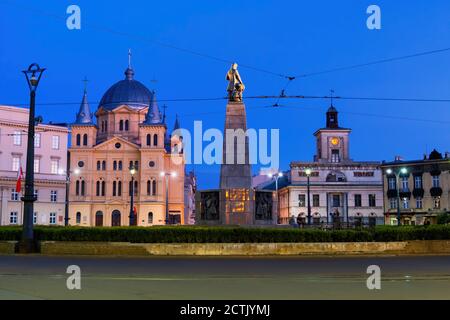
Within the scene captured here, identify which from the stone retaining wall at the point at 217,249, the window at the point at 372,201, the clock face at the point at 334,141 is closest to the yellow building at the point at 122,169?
the clock face at the point at 334,141

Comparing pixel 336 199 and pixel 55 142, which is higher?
pixel 55 142

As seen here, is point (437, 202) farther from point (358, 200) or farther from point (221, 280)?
point (221, 280)

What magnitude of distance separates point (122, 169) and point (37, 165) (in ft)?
54.1

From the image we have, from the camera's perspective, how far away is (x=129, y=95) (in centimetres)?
9962

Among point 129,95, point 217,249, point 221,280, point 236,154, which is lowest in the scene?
point 221,280

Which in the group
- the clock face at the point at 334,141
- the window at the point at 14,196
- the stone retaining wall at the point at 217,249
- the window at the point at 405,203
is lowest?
the stone retaining wall at the point at 217,249

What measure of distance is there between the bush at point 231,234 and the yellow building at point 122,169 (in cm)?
6290

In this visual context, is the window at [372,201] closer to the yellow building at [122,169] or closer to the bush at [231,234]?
the yellow building at [122,169]

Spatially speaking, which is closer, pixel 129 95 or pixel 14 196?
pixel 14 196

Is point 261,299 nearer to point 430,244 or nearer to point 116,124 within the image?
point 430,244

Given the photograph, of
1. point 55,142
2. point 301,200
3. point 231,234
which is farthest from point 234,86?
point 301,200

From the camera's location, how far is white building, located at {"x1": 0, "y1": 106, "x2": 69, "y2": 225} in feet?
246

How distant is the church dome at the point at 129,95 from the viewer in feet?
323
